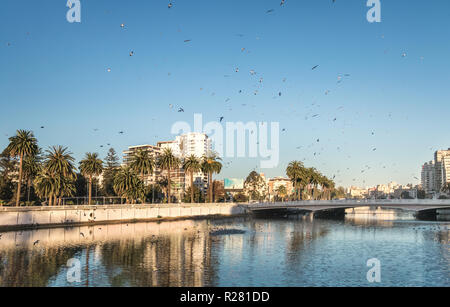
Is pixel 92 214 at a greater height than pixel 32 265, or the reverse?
pixel 92 214

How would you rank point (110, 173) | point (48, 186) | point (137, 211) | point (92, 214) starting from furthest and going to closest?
point (110, 173)
point (137, 211)
point (48, 186)
point (92, 214)

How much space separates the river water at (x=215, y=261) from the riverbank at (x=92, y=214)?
10068 millimetres

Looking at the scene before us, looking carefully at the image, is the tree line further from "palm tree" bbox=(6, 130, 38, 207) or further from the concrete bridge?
the concrete bridge

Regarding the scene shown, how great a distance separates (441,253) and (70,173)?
8715 cm

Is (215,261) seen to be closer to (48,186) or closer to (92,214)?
(92,214)

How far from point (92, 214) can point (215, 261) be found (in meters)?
52.6

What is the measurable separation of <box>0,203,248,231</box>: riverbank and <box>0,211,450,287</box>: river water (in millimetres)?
10068

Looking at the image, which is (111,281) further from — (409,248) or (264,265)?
(409,248)

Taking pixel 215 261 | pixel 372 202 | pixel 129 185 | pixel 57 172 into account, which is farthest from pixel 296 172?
pixel 215 261

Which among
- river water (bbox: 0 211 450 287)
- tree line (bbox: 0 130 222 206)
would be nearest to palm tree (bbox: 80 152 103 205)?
tree line (bbox: 0 130 222 206)

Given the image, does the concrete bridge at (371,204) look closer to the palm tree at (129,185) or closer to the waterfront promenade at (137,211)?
the waterfront promenade at (137,211)

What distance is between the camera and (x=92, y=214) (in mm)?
85750

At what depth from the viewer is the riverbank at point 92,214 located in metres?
72.3

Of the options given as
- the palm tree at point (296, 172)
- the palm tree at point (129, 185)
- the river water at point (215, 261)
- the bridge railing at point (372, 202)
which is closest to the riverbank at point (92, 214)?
the river water at point (215, 261)
